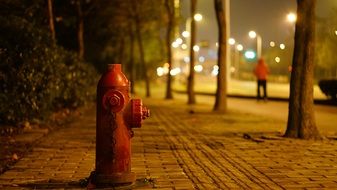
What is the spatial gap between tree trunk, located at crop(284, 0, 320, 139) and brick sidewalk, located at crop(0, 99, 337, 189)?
44 centimetres

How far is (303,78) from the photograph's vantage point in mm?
11992

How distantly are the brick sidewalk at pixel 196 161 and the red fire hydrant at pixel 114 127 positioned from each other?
0.33 m

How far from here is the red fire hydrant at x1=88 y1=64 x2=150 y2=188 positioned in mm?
7164

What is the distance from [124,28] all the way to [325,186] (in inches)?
1372

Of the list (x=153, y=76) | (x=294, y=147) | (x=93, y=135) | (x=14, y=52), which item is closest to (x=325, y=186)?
(x=294, y=147)

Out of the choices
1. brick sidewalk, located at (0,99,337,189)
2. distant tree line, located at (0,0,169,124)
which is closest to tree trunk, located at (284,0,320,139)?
brick sidewalk, located at (0,99,337,189)

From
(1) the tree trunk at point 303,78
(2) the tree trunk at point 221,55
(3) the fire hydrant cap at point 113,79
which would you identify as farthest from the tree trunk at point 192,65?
(3) the fire hydrant cap at point 113,79

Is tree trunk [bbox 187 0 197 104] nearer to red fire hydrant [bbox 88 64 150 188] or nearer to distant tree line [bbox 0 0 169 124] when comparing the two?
distant tree line [bbox 0 0 169 124]

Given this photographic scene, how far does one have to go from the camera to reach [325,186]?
7301 millimetres

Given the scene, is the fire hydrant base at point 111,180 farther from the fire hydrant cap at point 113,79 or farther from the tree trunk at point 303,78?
the tree trunk at point 303,78

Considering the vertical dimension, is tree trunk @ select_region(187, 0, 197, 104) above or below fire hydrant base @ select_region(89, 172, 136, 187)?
above

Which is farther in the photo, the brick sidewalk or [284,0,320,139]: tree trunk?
[284,0,320,139]: tree trunk

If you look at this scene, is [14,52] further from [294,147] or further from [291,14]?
[291,14]

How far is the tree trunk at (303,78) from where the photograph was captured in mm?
11828
